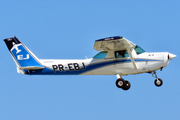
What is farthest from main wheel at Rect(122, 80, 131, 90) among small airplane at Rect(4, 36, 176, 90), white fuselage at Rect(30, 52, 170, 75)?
white fuselage at Rect(30, 52, 170, 75)

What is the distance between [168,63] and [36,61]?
772 centimetres

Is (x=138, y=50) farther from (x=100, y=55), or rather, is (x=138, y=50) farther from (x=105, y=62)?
(x=100, y=55)

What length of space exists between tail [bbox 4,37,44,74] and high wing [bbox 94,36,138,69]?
4188mm

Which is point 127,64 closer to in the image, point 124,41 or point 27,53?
point 124,41

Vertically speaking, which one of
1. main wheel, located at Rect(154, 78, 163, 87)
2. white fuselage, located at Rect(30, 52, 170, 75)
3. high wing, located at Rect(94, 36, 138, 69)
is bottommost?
main wheel, located at Rect(154, 78, 163, 87)

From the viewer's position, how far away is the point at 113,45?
16.5m

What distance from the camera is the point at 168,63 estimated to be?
16984 millimetres

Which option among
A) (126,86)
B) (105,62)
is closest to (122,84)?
(126,86)

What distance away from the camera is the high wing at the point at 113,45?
15.4 meters

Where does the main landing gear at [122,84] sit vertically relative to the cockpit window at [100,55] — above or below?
below

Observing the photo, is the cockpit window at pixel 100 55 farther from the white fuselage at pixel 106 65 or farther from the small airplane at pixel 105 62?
the white fuselage at pixel 106 65

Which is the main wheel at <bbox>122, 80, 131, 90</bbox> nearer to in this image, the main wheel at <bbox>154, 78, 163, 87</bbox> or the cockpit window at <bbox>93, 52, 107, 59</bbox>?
the main wheel at <bbox>154, 78, 163, 87</bbox>

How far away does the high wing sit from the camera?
1541cm

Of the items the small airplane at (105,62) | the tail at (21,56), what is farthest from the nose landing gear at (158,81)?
the tail at (21,56)
